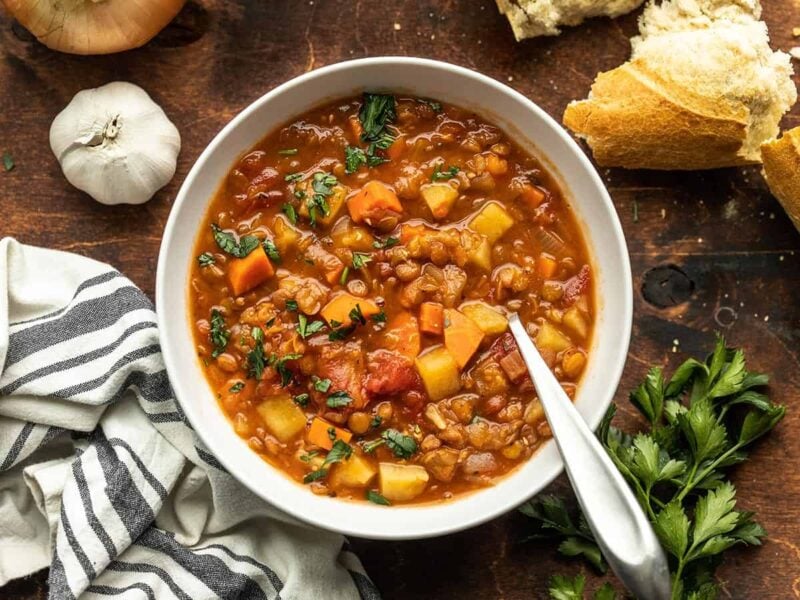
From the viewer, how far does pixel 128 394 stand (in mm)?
4230

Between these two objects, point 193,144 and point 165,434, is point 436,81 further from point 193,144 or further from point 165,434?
point 165,434

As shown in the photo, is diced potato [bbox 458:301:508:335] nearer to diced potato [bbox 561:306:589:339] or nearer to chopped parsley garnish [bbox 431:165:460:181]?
diced potato [bbox 561:306:589:339]

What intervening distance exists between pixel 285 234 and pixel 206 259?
1.18 ft

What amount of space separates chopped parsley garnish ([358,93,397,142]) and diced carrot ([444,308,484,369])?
2.73ft

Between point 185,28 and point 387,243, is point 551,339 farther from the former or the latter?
point 185,28


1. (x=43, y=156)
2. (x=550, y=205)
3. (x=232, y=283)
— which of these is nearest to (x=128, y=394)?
(x=232, y=283)

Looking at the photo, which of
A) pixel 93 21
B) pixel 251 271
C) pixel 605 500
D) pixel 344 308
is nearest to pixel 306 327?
pixel 344 308

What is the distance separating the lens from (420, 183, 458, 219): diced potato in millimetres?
3855

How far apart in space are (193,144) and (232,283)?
0.83 meters

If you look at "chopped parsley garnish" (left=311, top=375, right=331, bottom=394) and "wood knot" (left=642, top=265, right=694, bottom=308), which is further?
"wood knot" (left=642, top=265, right=694, bottom=308)

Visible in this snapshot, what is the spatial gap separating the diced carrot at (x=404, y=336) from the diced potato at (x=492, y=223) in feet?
1.51

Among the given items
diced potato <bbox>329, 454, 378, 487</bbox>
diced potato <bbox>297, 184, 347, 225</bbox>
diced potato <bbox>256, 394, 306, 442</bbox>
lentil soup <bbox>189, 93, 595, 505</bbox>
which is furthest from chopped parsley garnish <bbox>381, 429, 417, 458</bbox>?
diced potato <bbox>297, 184, 347, 225</bbox>

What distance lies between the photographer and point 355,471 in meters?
3.87

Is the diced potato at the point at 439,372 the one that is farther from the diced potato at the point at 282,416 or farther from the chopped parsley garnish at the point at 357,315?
the diced potato at the point at 282,416
